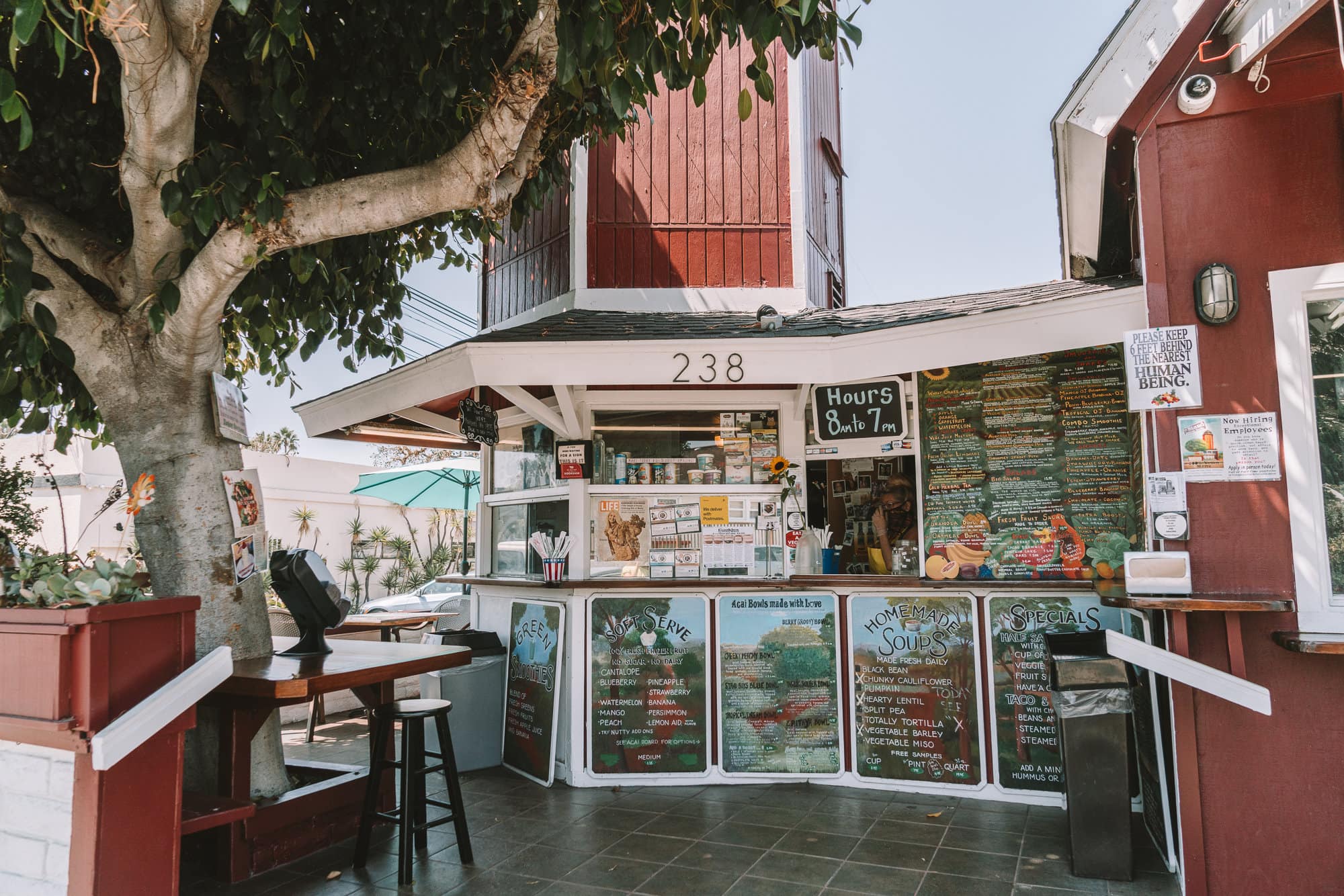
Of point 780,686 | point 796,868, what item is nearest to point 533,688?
point 780,686

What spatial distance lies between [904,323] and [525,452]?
298cm

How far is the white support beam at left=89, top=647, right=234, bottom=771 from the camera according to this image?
7.84 feet

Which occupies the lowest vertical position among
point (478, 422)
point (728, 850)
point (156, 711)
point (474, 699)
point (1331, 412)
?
point (728, 850)

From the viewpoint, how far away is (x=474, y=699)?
5.61 metres

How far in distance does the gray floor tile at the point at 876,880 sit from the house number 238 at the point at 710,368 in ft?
8.37

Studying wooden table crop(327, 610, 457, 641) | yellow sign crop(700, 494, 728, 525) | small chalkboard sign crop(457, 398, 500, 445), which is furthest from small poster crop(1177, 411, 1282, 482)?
wooden table crop(327, 610, 457, 641)

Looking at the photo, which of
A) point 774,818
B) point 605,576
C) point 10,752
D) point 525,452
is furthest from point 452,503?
point 10,752

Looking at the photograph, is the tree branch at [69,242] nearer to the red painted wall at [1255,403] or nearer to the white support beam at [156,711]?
the white support beam at [156,711]

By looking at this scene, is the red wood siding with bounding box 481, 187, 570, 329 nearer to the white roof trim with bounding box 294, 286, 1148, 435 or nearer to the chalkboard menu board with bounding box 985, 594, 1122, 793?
the white roof trim with bounding box 294, 286, 1148, 435

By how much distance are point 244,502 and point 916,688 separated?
12.8 feet

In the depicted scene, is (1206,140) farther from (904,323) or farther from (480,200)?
(480,200)

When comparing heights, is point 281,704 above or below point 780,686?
above

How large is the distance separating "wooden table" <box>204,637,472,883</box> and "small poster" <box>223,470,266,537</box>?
0.64 meters

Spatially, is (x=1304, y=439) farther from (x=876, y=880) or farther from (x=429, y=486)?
(x=429, y=486)
